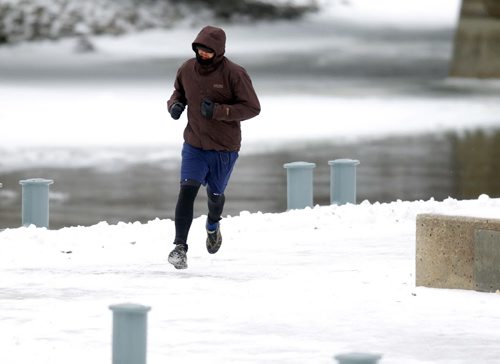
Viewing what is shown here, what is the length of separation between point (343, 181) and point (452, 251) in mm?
5391

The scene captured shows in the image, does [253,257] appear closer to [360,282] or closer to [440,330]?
[360,282]

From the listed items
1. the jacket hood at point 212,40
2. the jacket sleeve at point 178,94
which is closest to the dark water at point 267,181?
the jacket sleeve at point 178,94

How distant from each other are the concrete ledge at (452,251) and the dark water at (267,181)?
290 inches

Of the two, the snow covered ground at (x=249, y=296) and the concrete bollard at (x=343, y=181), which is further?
the concrete bollard at (x=343, y=181)

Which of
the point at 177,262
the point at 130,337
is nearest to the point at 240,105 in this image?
the point at 177,262

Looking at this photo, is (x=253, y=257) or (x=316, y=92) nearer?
(x=253, y=257)

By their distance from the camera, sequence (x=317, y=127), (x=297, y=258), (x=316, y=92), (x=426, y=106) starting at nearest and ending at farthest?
(x=297, y=258) < (x=317, y=127) < (x=426, y=106) < (x=316, y=92)

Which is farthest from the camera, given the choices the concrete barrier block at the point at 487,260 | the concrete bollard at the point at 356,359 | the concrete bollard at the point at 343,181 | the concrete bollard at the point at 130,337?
the concrete bollard at the point at 343,181

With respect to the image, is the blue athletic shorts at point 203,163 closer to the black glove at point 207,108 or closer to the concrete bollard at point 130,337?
the black glove at point 207,108

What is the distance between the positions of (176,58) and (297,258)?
49.3m

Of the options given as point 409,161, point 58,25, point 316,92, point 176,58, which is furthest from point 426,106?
point 58,25

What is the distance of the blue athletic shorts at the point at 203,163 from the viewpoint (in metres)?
13.8

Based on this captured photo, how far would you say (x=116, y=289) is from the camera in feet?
42.9

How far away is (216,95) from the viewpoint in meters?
13.6
